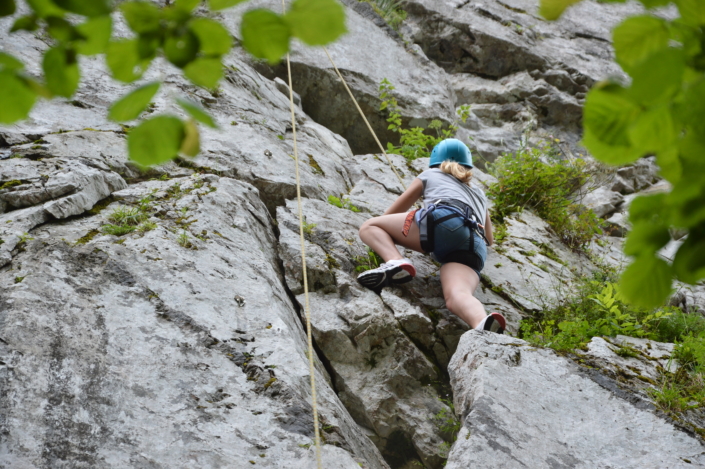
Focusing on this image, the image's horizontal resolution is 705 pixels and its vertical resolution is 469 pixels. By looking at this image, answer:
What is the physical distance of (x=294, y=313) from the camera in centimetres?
387

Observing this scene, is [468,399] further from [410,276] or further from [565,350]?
[410,276]

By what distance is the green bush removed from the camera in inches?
255

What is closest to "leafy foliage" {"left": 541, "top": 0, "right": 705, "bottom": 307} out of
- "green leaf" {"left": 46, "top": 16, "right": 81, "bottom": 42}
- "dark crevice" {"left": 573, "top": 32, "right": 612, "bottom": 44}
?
"green leaf" {"left": 46, "top": 16, "right": 81, "bottom": 42}

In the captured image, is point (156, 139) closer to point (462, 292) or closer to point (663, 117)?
point (663, 117)

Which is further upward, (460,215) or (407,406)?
(460,215)

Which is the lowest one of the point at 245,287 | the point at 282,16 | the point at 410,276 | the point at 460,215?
the point at 410,276

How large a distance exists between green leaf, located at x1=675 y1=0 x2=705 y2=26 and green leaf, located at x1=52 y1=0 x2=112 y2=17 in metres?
0.85

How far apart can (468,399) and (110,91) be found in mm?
5285

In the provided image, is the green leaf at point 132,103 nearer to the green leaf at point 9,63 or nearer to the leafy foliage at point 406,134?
the green leaf at point 9,63

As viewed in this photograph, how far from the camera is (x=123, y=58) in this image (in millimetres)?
809

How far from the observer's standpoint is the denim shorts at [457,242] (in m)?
4.29

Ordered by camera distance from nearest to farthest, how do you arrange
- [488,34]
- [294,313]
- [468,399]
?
1. [468,399]
2. [294,313]
3. [488,34]

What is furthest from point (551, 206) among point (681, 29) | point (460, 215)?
point (681, 29)

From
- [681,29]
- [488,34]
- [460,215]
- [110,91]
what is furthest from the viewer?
[488,34]
